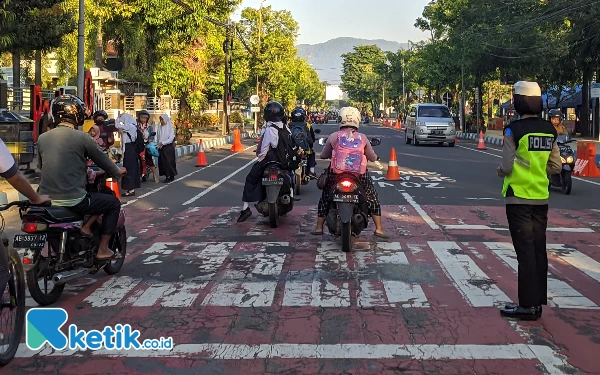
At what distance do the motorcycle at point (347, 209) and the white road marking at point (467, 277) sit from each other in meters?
0.97

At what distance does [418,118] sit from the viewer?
2988 centimetres

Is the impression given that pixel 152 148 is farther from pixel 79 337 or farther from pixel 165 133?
pixel 79 337

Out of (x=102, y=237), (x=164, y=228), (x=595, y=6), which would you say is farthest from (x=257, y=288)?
(x=595, y=6)

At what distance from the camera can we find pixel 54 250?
5590mm

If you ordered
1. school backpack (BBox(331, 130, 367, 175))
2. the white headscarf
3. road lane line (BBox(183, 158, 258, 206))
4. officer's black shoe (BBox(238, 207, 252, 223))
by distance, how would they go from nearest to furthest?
school backpack (BBox(331, 130, 367, 175))
officer's black shoe (BBox(238, 207, 252, 223))
road lane line (BBox(183, 158, 258, 206))
the white headscarf

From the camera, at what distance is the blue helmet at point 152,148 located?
15.5 meters

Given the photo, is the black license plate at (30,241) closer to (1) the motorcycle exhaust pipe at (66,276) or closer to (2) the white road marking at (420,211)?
(1) the motorcycle exhaust pipe at (66,276)

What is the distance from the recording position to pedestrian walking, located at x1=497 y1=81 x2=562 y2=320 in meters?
5.21

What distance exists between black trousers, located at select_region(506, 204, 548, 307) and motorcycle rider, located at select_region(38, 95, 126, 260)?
11.5ft

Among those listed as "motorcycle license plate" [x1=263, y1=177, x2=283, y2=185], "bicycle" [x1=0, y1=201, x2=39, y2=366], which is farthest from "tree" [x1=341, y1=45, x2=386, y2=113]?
"bicycle" [x1=0, y1=201, x2=39, y2=366]

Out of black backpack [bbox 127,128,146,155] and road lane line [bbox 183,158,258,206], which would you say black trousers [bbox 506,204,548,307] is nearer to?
road lane line [bbox 183,158,258,206]

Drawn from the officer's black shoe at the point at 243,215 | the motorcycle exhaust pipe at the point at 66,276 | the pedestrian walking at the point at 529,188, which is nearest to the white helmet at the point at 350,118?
the officer's black shoe at the point at 243,215

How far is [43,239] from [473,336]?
11.1 feet

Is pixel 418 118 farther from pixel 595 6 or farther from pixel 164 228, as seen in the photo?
pixel 164 228
